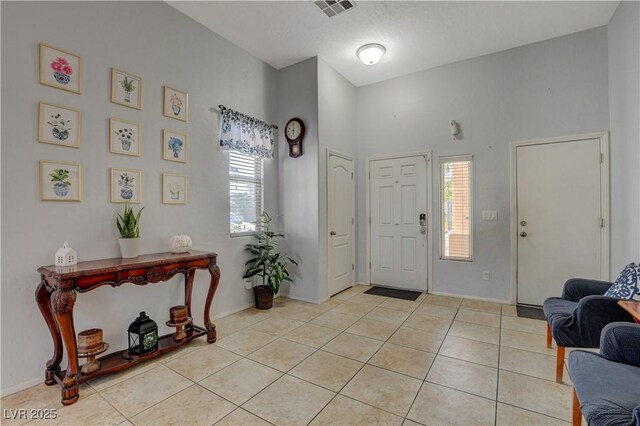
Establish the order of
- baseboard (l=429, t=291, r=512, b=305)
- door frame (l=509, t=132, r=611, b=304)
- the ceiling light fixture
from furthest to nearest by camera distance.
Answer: baseboard (l=429, t=291, r=512, b=305)
the ceiling light fixture
door frame (l=509, t=132, r=611, b=304)

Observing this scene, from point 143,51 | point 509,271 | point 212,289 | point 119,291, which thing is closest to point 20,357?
point 119,291

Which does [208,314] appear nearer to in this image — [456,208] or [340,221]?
[340,221]

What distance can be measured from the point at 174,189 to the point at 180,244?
58cm

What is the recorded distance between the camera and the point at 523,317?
3.32 m

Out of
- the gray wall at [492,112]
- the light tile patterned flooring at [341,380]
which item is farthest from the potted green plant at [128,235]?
the gray wall at [492,112]

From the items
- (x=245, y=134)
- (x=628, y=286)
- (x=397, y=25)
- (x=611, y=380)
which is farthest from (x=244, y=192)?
(x=628, y=286)

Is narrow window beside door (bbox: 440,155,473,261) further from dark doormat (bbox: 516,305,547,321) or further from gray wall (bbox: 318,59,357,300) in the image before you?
gray wall (bbox: 318,59,357,300)

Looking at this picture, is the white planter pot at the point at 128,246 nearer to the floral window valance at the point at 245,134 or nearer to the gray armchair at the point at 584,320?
the floral window valance at the point at 245,134

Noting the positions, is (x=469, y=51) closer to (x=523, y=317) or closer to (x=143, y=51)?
(x=523, y=317)

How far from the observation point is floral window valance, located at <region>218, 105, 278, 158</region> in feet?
11.3

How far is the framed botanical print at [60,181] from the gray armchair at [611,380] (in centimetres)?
327

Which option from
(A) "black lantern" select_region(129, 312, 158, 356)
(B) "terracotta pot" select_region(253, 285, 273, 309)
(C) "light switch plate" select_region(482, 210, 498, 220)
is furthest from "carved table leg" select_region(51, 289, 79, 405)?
(C) "light switch plate" select_region(482, 210, 498, 220)

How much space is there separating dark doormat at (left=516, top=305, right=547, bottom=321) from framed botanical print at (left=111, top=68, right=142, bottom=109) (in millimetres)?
4515

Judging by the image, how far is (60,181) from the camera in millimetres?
2230
